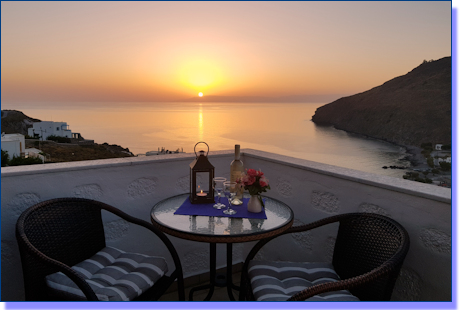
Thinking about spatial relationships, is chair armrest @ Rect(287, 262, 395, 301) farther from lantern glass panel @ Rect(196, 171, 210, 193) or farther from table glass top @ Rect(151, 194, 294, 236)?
lantern glass panel @ Rect(196, 171, 210, 193)

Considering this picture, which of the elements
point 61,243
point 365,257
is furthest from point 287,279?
point 61,243

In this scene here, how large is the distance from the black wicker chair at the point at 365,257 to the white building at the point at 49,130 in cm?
572

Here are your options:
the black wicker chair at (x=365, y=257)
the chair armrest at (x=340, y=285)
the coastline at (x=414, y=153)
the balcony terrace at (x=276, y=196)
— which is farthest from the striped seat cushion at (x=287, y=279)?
the coastline at (x=414, y=153)

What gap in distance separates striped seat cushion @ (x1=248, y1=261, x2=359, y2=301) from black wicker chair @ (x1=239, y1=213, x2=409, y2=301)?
0.02 metres

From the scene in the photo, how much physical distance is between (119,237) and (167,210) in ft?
1.89

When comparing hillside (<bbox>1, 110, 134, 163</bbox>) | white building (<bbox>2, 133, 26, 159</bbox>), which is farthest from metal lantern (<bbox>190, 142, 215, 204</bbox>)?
hillside (<bbox>1, 110, 134, 163</bbox>)

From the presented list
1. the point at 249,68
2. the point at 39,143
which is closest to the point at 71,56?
the point at 39,143

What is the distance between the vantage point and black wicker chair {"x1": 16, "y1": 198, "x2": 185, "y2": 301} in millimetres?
1339

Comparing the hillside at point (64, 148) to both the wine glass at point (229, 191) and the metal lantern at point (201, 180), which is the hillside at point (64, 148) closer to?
the metal lantern at point (201, 180)

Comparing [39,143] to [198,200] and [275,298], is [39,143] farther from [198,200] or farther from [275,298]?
[275,298]

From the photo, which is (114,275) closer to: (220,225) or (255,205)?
(220,225)

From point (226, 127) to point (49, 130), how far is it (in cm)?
523

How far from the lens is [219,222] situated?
60.9 inches

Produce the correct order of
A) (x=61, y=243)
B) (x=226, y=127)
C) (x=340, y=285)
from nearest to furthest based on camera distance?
(x=340, y=285) < (x=61, y=243) < (x=226, y=127)
